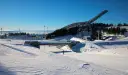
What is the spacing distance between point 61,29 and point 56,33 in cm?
217

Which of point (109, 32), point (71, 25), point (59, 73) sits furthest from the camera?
point (109, 32)

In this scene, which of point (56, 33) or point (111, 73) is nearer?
point (111, 73)

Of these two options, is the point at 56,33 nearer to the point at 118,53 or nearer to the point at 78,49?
the point at 78,49

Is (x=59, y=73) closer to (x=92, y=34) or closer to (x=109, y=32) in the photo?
(x=92, y=34)

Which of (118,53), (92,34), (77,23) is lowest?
(118,53)

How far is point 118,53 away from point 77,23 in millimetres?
30522

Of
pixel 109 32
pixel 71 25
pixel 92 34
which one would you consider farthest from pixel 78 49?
pixel 109 32

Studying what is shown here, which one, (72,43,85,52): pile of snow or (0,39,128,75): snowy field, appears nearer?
(0,39,128,75): snowy field

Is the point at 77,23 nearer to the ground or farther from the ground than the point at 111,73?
farther from the ground

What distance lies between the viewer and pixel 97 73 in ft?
32.0

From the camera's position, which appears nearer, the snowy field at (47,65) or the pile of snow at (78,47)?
the snowy field at (47,65)

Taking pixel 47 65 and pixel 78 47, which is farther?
pixel 78 47

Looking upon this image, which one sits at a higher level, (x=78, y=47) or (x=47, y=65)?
(x=47, y=65)

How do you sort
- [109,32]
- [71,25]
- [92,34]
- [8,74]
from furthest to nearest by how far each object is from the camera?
[109,32], [71,25], [92,34], [8,74]
